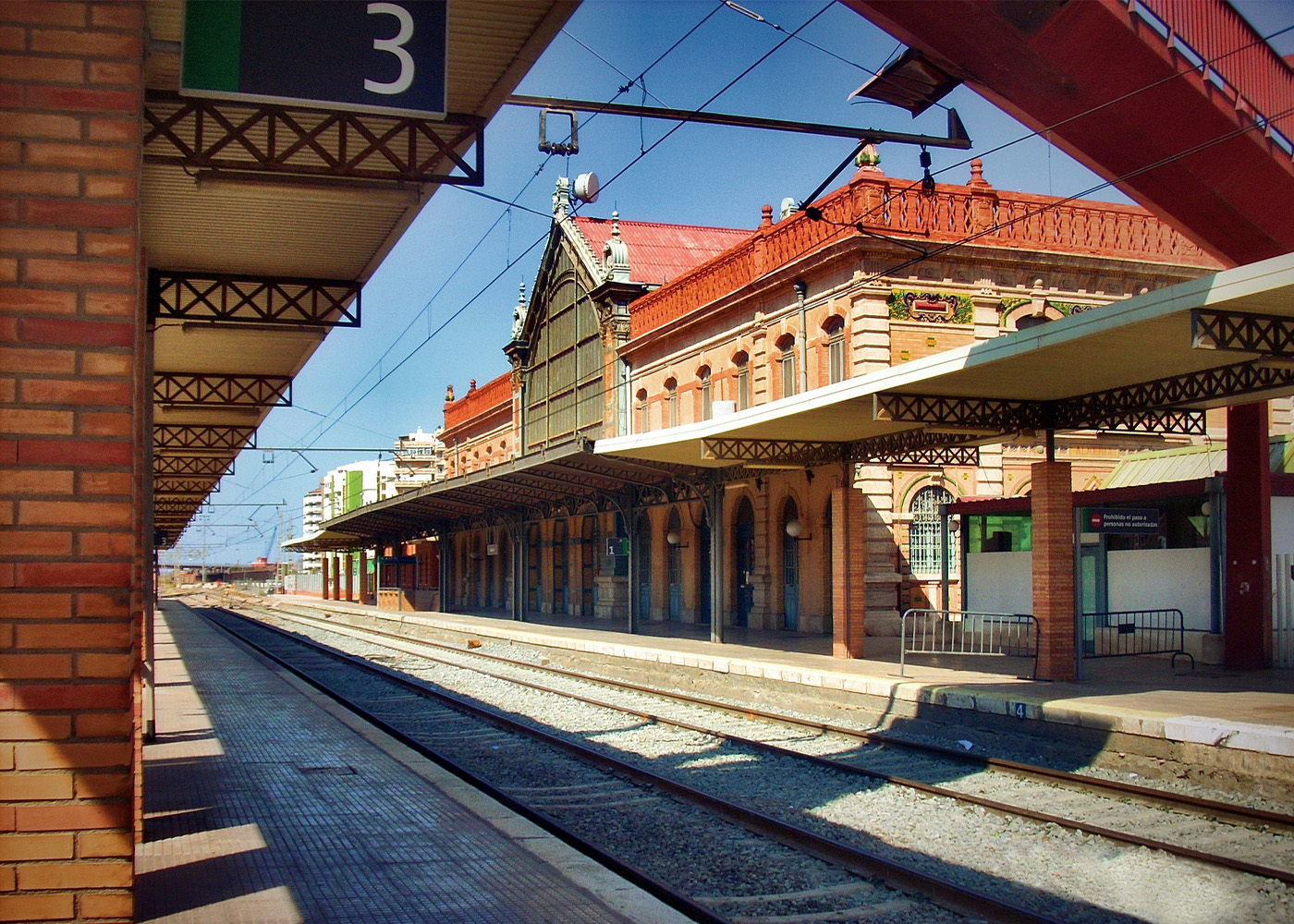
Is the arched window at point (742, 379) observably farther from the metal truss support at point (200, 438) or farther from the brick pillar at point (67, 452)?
the brick pillar at point (67, 452)

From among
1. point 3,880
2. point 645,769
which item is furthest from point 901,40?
point 3,880

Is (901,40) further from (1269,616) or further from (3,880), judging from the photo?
(3,880)

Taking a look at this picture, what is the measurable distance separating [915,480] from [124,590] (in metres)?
21.4

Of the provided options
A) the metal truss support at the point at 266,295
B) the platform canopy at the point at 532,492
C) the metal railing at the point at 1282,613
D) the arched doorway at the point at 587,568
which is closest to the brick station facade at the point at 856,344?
the platform canopy at the point at 532,492

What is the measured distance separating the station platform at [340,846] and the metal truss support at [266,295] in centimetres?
395

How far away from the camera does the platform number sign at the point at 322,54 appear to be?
488cm

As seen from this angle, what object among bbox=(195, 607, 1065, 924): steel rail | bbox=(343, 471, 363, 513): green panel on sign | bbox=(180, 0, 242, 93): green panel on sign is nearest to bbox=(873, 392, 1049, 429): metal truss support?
bbox=(195, 607, 1065, 924): steel rail

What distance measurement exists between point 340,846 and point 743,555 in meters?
22.6

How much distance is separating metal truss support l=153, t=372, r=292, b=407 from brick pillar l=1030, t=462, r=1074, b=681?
10.2m

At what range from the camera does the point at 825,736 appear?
13711 mm

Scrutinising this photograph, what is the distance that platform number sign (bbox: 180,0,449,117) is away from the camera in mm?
4875

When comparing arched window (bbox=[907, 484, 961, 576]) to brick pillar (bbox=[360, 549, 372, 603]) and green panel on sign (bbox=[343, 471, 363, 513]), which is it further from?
green panel on sign (bbox=[343, 471, 363, 513])

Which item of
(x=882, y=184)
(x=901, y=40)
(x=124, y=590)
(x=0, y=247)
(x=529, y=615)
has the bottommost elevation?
(x=529, y=615)

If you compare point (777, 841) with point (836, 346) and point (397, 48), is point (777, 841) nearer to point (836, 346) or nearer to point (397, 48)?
point (397, 48)
